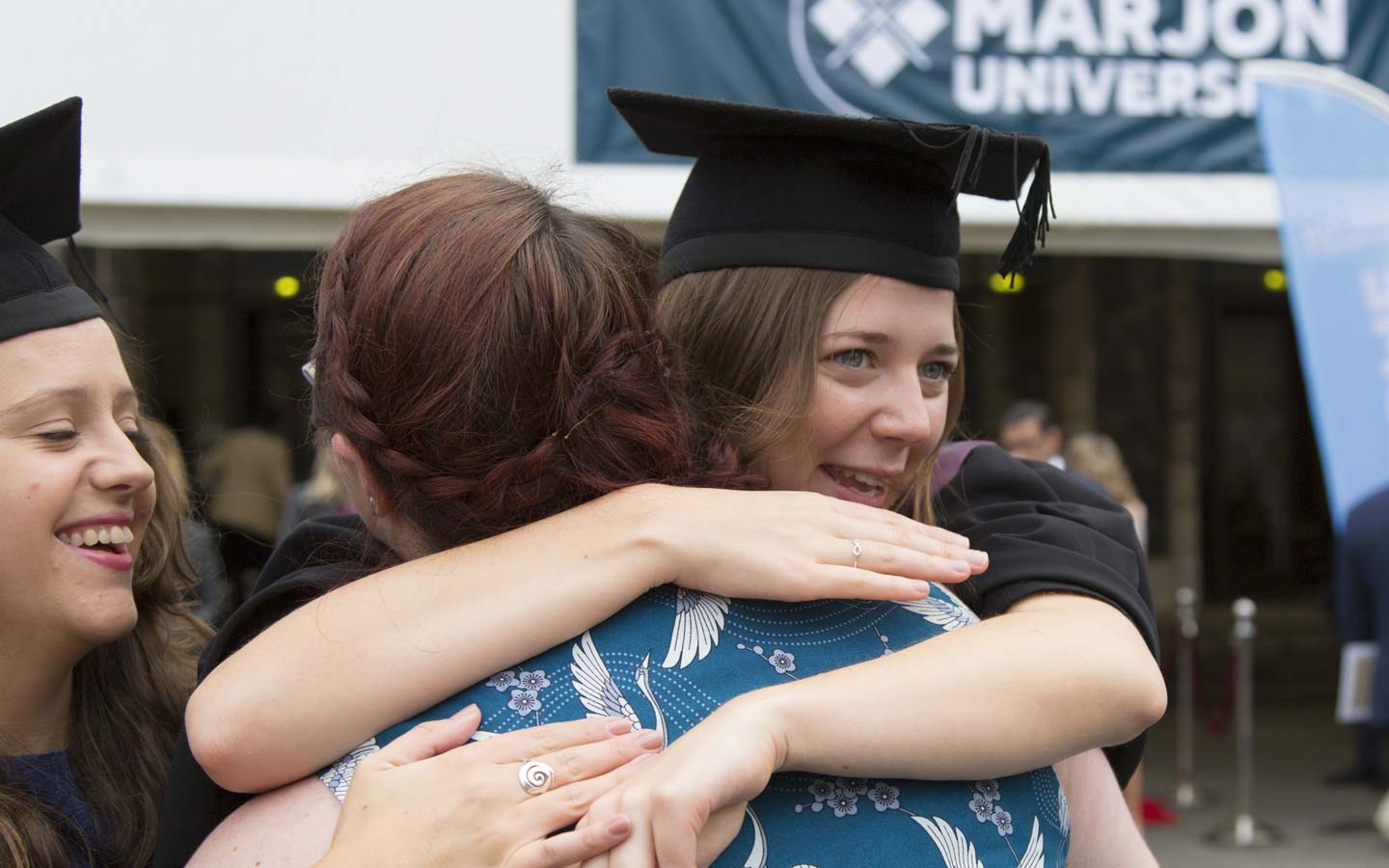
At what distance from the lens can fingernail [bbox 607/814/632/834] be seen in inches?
42.5

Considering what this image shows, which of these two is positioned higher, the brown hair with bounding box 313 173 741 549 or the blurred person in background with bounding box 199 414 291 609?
the brown hair with bounding box 313 173 741 549

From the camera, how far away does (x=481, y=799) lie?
1.14 m

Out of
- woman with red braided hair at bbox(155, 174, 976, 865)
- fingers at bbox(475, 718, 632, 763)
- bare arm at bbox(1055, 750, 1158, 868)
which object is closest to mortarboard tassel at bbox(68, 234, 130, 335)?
woman with red braided hair at bbox(155, 174, 976, 865)

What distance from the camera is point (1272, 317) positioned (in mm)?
12250

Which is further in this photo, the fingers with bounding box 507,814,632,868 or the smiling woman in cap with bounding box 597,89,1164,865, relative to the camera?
the smiling woman in cap with bounding box 597,89,1164,865

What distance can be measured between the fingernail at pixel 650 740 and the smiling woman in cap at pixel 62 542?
842mm

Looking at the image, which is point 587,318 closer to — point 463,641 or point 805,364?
point 463,641

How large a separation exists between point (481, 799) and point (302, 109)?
5.10 meters

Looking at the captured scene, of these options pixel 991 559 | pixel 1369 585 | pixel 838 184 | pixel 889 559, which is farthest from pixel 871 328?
pixel 1369 585

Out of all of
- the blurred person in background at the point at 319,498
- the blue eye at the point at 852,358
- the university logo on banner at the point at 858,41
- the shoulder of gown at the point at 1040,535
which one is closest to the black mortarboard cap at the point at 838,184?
the blue eye at the point at 852,358

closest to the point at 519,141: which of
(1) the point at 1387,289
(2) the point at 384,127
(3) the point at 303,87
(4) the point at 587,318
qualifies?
(2) the point at 384,127

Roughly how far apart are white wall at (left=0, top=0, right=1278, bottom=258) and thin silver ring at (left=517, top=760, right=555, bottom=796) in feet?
15.0

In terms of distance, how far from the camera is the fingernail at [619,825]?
3.54ft

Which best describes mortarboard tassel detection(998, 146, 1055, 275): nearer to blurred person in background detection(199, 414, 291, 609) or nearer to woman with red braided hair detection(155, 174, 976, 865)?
woman with red braided hair detection(155, 174, 976, 865)
